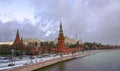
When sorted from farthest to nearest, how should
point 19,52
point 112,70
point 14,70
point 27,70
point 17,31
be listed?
point 17,31
point 19,52
point 112,70
point 27,70
point 14,70

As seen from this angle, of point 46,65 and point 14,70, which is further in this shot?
point 46,65

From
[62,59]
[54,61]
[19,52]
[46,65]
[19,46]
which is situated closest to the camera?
[46,65]

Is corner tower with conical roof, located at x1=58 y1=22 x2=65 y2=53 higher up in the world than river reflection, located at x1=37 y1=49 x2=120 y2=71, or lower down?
higher up

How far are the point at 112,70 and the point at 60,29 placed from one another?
61.3m

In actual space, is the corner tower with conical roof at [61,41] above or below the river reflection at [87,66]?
above

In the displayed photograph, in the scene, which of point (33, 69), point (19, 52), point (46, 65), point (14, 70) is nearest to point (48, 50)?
point (19, 52)

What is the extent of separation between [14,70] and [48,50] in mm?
70372

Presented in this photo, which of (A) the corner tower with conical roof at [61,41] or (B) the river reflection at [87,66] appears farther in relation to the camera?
(A) the corner tower with conical roof at [61,41]

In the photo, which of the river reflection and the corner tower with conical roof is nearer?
the river reflection

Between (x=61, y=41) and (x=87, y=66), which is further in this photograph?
(x=61, y=41)

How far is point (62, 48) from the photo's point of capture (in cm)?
10106

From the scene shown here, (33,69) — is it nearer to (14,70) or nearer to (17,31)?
(14,70)

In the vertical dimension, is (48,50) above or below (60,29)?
below

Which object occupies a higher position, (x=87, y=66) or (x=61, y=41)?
(x=61, y=41)
